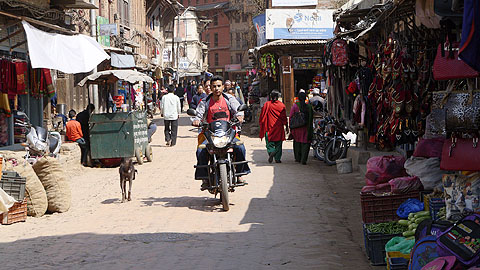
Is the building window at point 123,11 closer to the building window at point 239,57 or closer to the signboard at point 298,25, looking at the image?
the signboard at point 298,25

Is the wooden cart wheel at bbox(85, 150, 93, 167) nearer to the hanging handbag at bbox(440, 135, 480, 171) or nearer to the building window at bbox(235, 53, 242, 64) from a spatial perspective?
the hanging handbag at bbox(440, 135, 480, 171)

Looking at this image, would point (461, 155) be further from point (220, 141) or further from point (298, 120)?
point (298, 120)

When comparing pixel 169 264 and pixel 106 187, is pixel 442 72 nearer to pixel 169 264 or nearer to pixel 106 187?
pixel 169 264

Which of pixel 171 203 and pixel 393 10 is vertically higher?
pixel 393 10

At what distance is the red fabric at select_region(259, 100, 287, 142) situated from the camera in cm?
1638

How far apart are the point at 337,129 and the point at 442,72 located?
32.5ft

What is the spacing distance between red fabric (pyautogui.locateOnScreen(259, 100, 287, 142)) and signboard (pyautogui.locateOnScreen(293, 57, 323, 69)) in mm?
11446

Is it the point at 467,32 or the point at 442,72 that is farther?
the point at 442,72

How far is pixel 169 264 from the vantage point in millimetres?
6773

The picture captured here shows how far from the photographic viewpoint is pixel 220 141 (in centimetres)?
1006

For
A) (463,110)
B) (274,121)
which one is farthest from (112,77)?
(463,110)

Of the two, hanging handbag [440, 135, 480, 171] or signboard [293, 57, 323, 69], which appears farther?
signboard [293, 57, 323, 69]

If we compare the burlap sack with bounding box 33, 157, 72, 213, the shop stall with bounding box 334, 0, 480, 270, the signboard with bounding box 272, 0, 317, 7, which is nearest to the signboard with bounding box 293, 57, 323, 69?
the signboard with bounding box 272, 0, 317, 7

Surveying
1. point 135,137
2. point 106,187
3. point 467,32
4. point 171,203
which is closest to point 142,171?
point 135,137
